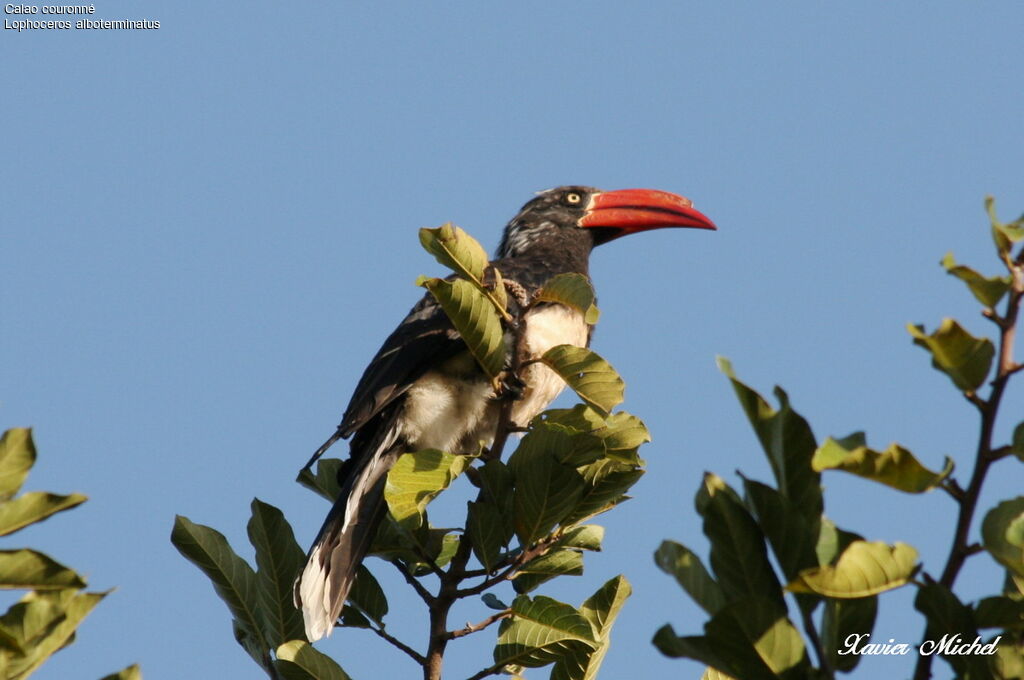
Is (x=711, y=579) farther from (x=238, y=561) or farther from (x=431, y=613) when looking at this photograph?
(x=238, y=561)

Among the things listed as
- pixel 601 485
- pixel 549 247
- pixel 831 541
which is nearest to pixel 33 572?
pixel 831 541

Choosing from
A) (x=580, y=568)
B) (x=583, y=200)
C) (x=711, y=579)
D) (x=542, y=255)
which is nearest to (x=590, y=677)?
(x=580, y=568)

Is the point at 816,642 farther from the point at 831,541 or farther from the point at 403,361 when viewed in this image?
the point at 403,361

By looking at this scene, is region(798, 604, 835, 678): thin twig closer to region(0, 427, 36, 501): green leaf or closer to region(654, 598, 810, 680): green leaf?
region(654, 598, 810, 680): green leaf

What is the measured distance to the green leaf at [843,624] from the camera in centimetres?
184

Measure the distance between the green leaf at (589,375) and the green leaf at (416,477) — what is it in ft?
1.33

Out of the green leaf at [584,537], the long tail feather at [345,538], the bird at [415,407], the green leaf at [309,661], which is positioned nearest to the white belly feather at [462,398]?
the bird at [415,407]

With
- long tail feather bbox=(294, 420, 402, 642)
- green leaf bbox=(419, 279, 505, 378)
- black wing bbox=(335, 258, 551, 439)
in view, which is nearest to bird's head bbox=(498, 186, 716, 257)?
black wing bbox=(335, 258, 551, 439)

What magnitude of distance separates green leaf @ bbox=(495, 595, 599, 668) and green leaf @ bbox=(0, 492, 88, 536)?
1426mm

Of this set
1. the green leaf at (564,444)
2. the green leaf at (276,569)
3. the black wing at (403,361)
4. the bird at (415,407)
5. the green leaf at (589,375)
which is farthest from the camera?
the black wing at (403,361)

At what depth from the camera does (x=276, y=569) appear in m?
3.49

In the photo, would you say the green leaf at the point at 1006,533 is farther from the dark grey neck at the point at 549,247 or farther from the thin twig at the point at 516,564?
the dark grey neck at the point at 549,247

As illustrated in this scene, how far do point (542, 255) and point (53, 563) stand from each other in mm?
3813

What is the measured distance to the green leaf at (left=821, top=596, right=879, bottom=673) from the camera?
1.84 m
